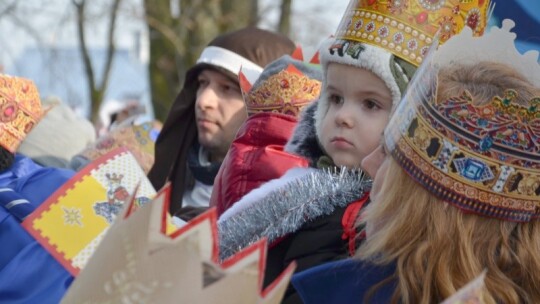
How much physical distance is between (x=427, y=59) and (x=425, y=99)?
0.13m

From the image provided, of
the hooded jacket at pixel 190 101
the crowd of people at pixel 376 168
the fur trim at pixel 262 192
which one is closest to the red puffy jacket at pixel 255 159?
the crowd of people at pixel 376 168

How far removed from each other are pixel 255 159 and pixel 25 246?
771 millimetres

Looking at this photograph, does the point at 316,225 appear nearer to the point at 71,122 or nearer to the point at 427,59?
the point at 427,59

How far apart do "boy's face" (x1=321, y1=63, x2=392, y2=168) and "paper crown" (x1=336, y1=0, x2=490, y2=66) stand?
97 mm

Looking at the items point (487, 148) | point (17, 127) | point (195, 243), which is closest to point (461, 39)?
point (487, 148)

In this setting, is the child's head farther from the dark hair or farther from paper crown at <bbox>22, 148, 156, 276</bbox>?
the dark hair

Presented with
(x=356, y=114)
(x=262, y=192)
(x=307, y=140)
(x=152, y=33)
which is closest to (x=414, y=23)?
(x=356, y=114)

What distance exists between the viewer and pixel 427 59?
2.31 m

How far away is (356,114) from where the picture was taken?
9.25 feet

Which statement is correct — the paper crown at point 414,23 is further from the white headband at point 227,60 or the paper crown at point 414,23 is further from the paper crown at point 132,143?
the paper crown at point 132,143

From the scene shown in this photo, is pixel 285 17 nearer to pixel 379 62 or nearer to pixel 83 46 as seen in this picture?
pixel 83 46

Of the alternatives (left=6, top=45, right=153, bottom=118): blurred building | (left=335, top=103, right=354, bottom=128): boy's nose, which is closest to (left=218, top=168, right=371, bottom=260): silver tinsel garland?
(left=335, top=103, right=354, bottom=128): boy's nose

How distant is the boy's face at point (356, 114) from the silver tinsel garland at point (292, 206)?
0.18 feet

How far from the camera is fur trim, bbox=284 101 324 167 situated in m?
3.05
